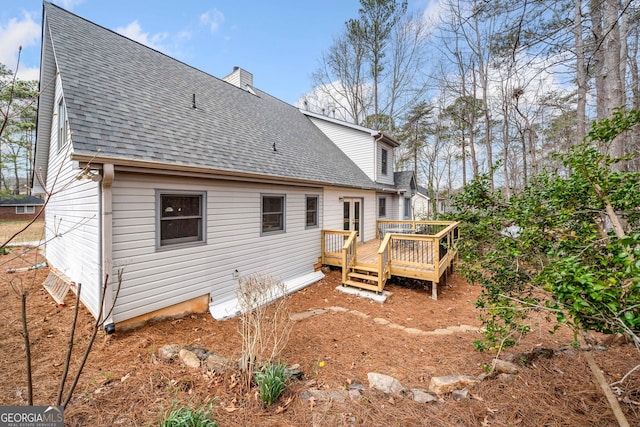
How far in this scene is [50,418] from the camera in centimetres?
212

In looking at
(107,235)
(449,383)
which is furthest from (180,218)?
(449,383)

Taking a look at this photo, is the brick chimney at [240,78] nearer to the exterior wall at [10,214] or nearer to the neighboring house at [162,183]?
the neighboring house at [162,183]

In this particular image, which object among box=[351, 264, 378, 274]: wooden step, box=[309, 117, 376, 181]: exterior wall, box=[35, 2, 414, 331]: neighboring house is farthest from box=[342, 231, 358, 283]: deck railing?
box=[309, 117, 376, 181]: exterior wall

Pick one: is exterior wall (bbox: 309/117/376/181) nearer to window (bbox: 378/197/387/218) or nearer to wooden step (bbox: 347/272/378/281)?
window (bbox: 378/197/387/218)

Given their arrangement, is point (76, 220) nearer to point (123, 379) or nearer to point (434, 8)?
point (123, 379)

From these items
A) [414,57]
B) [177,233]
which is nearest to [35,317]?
[177,233]

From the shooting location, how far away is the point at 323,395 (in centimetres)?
292

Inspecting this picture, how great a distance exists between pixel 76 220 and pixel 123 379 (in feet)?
13.6

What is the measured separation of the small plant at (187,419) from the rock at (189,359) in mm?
936

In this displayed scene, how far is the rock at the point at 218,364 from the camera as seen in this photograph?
3.25 metres

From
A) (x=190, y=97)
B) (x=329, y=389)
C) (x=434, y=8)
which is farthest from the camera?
(x=434, y=8)

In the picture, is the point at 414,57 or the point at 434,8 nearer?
Result: the point at 434,8

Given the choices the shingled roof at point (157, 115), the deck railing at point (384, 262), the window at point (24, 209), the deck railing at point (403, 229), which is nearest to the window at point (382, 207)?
the deck railing at point (403, 229)

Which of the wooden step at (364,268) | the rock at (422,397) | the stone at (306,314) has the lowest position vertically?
the stone at (306,314)
